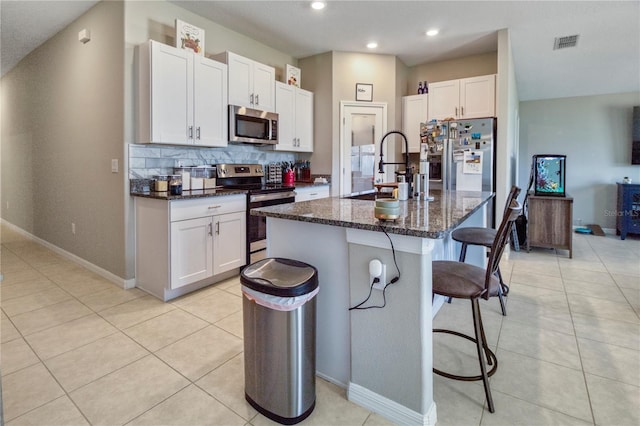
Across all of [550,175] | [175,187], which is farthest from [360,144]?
[175,187]

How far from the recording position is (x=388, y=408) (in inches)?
60.6

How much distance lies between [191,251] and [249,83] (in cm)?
201

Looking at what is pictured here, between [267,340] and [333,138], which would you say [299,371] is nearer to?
[267,340]

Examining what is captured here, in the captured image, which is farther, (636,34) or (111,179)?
(636,34)

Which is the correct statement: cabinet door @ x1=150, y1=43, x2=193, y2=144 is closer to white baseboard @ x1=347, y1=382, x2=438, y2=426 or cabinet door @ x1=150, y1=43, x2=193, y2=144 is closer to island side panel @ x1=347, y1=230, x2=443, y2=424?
island side panel @ x1=347, y1=230, x2=443, y2=424

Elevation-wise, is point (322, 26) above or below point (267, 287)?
above

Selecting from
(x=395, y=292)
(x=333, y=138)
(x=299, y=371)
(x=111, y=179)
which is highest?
(x=333, y=138)

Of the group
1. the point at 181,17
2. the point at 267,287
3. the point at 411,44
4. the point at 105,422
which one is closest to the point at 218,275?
the point at 105,422

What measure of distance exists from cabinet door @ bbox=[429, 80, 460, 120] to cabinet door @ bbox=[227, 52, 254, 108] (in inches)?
103

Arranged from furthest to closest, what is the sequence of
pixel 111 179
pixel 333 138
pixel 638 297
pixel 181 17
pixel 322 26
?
pixel 333 138, pixel 322 26, pixel 181 17, pixel 111 179, pixel 638 297

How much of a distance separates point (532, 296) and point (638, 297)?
2.94 feet

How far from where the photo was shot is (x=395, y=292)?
1459 millimetres

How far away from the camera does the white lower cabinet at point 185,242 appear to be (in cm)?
283

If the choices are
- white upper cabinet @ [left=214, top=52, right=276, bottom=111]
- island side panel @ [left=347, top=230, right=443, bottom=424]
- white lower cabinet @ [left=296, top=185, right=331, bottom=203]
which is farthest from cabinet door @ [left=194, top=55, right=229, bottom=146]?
island side panel @ [left=347, top=230, right=443, bottom=424]
